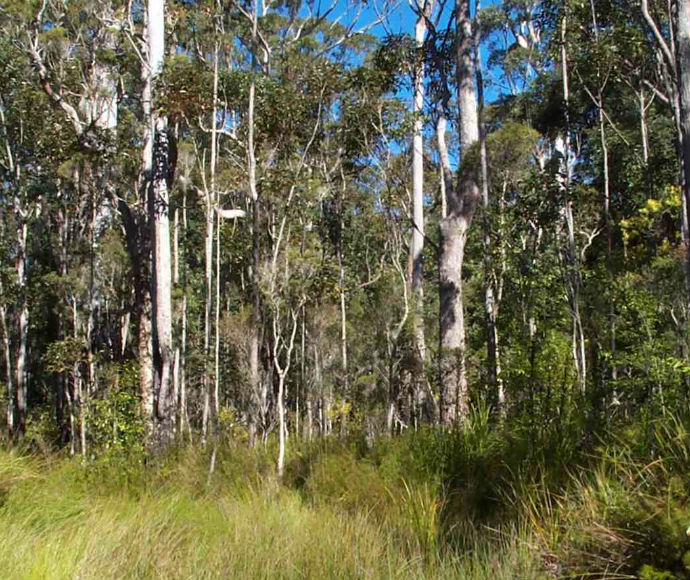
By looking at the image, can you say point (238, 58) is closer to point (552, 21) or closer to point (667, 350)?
point (552, 21)

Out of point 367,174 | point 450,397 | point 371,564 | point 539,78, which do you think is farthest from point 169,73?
point 539,78

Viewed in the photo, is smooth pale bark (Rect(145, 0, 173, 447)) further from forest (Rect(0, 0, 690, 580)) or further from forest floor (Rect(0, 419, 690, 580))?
forest floor (Rect(0, 419, 690, 580))

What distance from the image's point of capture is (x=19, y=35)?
1561 cm

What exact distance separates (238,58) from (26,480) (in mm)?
14436

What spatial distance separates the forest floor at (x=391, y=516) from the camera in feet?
12.0

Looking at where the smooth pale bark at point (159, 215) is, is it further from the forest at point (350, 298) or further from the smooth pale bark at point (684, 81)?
the smooth pale bark at point (684, 81)

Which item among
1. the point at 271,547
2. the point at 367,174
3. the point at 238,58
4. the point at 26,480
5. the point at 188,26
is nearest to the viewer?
the point at 271,547

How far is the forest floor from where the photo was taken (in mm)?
3652

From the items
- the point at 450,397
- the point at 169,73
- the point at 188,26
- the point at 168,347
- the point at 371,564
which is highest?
the point at 188,26

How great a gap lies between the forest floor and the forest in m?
0.03

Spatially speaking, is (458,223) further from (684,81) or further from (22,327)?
(22,327)

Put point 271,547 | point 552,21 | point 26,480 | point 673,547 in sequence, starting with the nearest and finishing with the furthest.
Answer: point 673,547 → point 271,547 → point 26,480 → point 552,21

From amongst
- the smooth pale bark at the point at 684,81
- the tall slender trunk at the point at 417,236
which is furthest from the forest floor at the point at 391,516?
the tall slender trunk at the point at 417,236

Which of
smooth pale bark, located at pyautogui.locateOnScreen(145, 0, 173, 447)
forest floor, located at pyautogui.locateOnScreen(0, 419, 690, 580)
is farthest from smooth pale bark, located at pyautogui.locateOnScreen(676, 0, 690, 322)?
smooth pale bark, located at pyautogui.locateOnScreen(145, 0, 173, 447)
